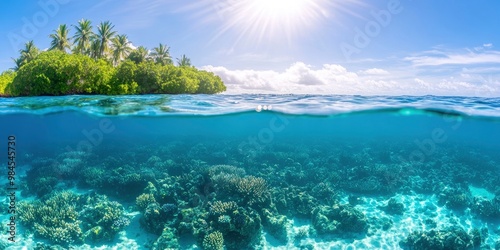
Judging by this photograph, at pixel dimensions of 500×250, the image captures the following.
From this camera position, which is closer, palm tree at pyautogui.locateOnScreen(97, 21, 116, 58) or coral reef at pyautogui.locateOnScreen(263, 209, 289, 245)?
coral reef at pyautogui.locateOnScreen(263, 209, 289, 245)

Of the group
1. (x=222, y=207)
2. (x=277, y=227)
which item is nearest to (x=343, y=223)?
(x=277, y=227)

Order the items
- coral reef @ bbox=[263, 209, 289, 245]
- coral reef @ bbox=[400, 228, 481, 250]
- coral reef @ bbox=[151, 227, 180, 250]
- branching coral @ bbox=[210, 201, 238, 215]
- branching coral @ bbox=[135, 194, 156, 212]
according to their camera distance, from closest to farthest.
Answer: coral reef @ bbox=[151, 227, 180, 250]
coral reef @ bbox=[400, 228, 481, 250]
branching coral @ bbox=[210, 201, 238, 215]
coral reef @ bbox=[263, 209, 289, 245]
branching coral @ bbox=[135, 194, 156, 212]

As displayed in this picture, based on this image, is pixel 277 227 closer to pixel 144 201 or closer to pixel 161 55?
pixel 144 201

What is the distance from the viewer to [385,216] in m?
11.8

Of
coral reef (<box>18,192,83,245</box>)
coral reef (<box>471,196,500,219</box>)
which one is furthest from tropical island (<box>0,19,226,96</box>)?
coral reef (<box>471,196,500,219</box>)

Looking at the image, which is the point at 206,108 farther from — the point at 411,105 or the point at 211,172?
the point at 411,105

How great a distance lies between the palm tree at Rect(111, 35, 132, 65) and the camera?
45.6m

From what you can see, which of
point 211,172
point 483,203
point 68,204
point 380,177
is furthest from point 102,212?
point 483,203

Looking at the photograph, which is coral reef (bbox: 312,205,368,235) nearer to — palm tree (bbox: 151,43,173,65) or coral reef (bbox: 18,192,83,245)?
coral reef (bbox: 18,192,83,245)

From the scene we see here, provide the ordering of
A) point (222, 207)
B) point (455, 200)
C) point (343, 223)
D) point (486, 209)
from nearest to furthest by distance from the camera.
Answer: point (222, 207), point (343, 223), point (486, 209), point (455, 200)

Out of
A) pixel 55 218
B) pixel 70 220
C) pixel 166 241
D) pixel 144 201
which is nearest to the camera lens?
pixel 166 241

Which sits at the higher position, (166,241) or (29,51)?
(29,51)

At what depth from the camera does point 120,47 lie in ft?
151

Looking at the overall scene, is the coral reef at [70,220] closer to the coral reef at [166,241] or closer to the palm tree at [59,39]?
the coral reef at [166,241]
